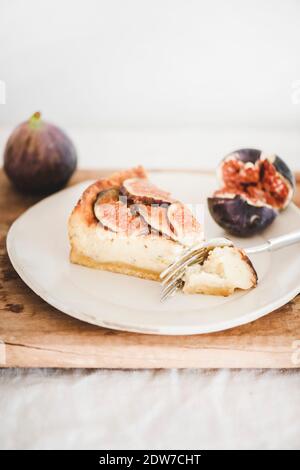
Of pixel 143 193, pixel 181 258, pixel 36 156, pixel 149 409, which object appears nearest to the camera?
pixel 149 409

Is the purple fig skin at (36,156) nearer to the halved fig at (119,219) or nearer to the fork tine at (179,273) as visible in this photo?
the halved fig at (119,219)

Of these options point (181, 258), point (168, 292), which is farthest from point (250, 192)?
point (168, 292)

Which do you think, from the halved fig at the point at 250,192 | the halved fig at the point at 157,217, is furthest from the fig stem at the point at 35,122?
the halved fig at the point at 250,192

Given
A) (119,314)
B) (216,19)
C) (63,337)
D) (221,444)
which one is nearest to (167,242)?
(119,314)

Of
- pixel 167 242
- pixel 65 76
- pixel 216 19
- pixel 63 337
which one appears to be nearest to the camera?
pixel 63 337

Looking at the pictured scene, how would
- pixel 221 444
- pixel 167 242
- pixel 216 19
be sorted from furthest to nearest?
1. pixel 216 19
2. pixel 167 242
3. pixel 221 444

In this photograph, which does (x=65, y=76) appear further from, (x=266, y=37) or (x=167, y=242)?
(x=167, y=242)

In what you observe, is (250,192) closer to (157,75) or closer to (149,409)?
(149,409)
